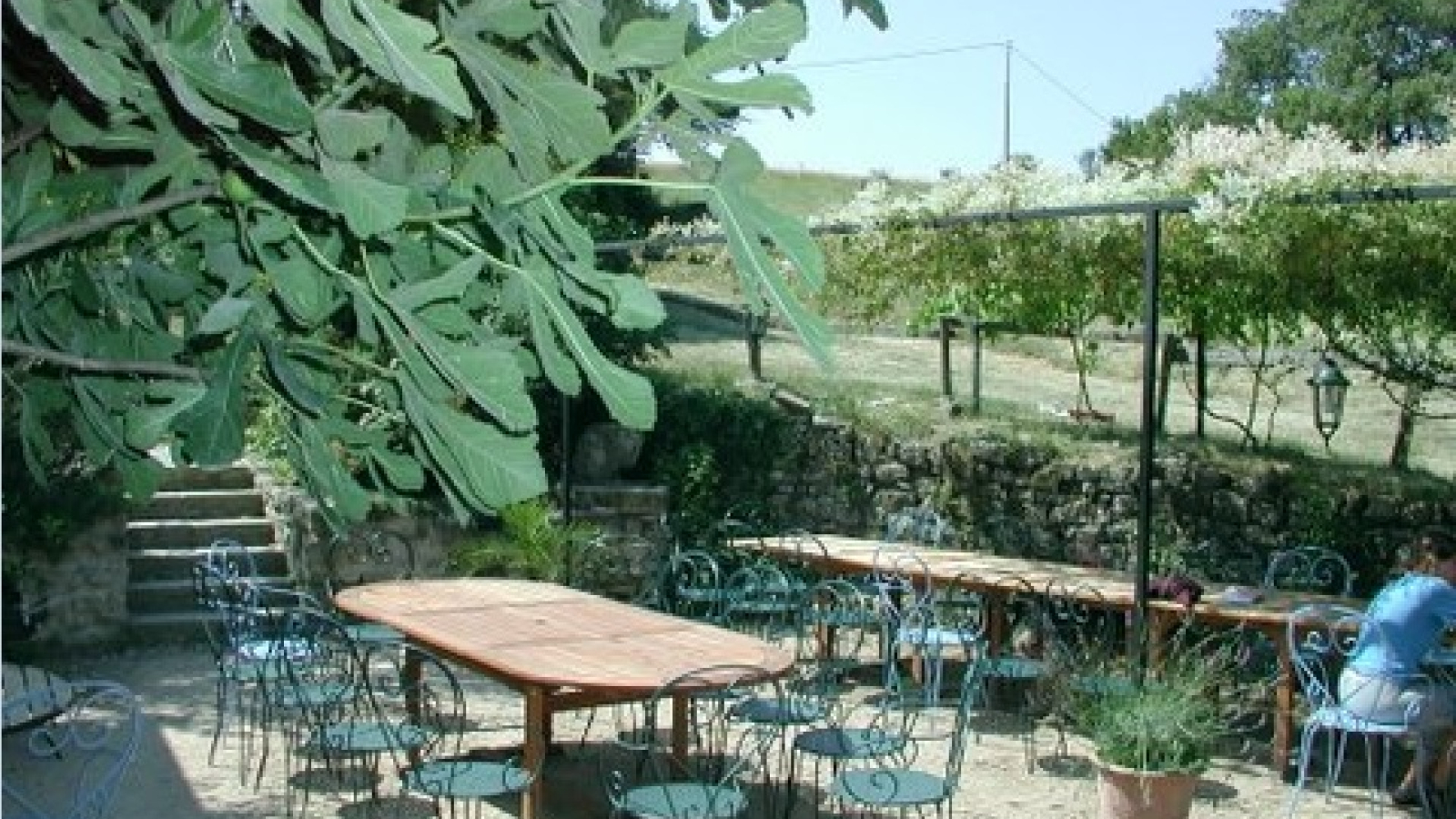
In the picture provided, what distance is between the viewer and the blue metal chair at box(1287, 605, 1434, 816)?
578 centimetres

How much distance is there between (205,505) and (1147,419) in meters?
6.46

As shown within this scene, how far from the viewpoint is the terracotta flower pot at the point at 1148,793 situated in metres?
5.42

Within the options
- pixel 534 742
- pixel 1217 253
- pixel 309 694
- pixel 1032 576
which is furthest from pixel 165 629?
pixel 1217 253

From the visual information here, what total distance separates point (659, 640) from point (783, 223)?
4.94 meters

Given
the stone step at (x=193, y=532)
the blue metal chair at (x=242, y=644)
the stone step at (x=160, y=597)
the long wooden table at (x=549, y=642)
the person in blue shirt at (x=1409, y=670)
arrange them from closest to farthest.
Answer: the long wooden table at (x=549, y=642), the person in blue shirt at (x=1409, y=670), the blue metal chair at (x=242, y=644), the stone step at (x=160, y=597), the stone step at (x=193, y=532)

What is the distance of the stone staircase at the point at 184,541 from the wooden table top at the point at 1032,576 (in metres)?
3.07

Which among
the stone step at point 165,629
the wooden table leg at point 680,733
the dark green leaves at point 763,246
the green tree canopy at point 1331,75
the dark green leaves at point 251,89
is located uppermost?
the green tree canopy at point 1331,75

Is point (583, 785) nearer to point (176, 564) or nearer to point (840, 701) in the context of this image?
point (840, 701)

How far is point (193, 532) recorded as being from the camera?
1005cm

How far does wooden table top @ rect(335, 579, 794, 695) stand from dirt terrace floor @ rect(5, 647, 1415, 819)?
48 centimetres

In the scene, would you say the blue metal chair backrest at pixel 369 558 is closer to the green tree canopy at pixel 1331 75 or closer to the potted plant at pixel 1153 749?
the potted plant at pixel 1153 749

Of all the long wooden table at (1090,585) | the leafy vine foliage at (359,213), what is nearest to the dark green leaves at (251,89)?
the leafy vine foliage at (359,213)

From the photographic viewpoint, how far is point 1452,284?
8.20 m

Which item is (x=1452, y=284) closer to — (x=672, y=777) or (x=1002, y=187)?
(x=1002, y=187)
